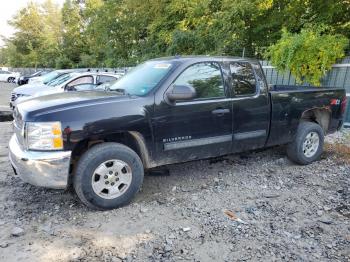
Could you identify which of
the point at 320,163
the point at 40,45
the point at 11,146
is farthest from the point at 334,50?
the point at 40,45

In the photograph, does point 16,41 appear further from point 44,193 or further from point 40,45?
point 44,193

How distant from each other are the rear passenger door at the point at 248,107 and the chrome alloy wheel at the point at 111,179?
1732 mm

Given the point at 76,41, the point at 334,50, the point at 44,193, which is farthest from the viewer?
the point at 76,41

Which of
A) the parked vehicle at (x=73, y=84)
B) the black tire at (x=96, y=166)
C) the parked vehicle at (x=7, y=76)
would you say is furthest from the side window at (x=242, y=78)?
the parked vehicle at (x=7, y=76)

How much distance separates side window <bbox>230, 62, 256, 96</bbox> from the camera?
475cm

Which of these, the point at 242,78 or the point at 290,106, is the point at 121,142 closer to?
the point at 242,78

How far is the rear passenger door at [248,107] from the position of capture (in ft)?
15.4

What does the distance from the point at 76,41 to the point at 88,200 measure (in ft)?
112

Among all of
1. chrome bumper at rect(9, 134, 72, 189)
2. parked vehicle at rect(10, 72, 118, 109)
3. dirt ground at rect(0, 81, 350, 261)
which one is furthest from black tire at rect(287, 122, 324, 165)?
parked vehicle at rect(10, 72, 118, 109)

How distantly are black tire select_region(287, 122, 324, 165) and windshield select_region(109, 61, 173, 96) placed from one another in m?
2.63

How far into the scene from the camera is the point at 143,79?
4.46 meters

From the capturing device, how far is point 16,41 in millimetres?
45031

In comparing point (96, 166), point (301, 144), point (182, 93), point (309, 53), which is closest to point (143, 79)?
point (182, 93)

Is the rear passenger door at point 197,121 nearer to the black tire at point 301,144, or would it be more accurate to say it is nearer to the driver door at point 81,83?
the black tire at point 301,144
